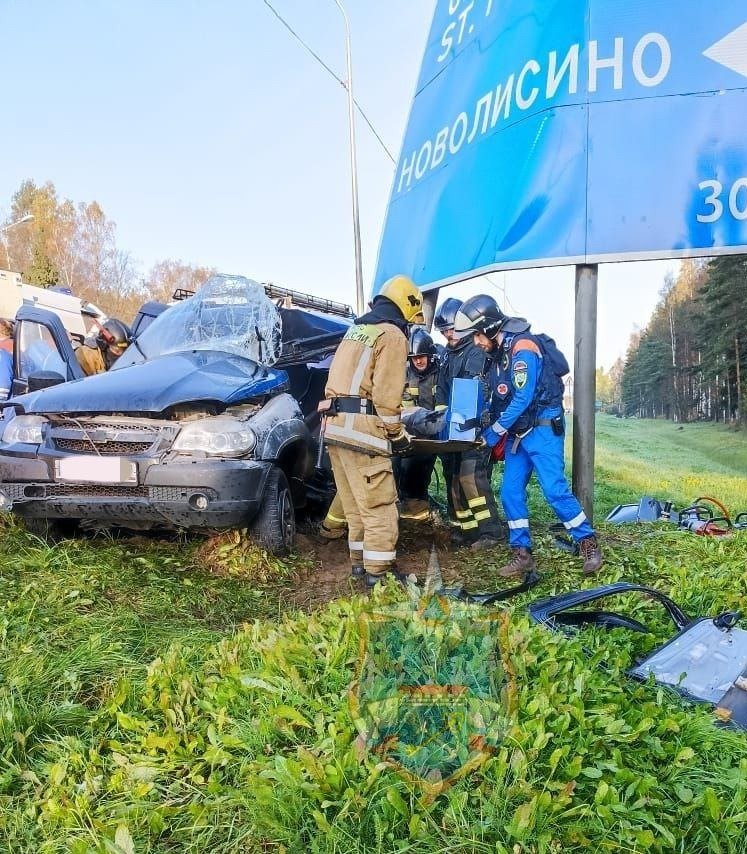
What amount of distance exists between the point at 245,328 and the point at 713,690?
3712mm

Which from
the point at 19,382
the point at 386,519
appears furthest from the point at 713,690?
the point at 19,382

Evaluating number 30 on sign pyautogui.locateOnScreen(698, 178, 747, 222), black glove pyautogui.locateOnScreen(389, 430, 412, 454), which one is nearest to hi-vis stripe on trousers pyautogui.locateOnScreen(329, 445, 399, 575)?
black glove pyautogui.locateOnScreen(389, 430, 412, 454)

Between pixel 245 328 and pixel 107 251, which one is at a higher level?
pixel 107 251

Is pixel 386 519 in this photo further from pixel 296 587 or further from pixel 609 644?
pixel 609 644

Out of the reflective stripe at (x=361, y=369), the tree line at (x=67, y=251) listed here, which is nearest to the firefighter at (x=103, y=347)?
the reflective stripe at (x=361, y=369)

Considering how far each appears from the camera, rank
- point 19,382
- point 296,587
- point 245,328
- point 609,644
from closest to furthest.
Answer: point 609,644 → point 296,587 → point 245,328 → point 19,382

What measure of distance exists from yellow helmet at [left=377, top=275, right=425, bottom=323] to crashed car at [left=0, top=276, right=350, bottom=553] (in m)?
0.99

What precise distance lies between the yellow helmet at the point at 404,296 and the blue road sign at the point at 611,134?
0.89 metres

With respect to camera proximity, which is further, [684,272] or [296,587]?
[684,272]

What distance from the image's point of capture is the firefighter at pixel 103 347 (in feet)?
20.3

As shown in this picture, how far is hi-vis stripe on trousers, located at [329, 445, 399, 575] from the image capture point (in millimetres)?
3689

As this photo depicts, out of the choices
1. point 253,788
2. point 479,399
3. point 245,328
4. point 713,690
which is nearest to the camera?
point 253,788

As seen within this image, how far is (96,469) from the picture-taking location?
3371 millimetres

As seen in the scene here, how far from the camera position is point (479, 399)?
430 centimetres
